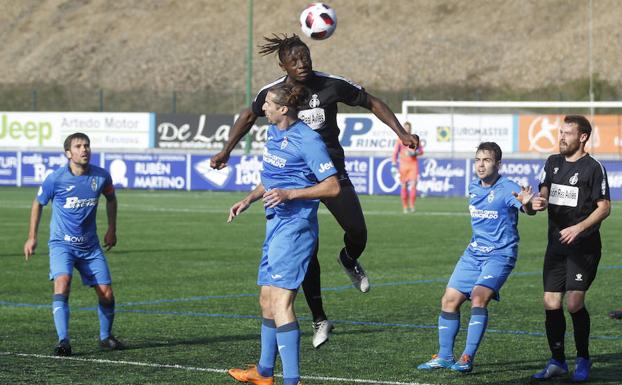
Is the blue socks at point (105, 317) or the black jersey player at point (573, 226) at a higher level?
the black jersey player at point (573, 226)

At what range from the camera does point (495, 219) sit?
10.2 metres

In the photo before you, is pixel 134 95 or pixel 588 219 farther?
pixel 134 95

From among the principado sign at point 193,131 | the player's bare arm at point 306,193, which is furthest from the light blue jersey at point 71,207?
the principado sign at point 193,131

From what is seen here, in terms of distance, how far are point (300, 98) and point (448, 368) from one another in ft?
9.43

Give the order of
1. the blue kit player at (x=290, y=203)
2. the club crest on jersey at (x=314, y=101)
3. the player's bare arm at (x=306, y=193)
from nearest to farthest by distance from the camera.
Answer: the player's bare arm at (x=306, y=193) < the blue kit player at (x=290, y=203) < the club crest on jersey at (x=314, y=101)

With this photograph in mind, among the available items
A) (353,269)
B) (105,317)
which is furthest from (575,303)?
(105,317)

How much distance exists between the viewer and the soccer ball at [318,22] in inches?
458

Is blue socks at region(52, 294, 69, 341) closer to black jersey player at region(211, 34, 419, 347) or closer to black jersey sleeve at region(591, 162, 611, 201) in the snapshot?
black jersey player at region(211, 34, 419, 347)

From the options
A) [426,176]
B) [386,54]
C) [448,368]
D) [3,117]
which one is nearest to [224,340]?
[448,368]

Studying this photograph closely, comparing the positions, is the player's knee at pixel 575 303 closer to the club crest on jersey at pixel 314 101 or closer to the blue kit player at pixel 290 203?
the blue kit player at pixel 290 203

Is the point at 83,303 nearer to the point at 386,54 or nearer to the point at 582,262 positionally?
the point at 582,262

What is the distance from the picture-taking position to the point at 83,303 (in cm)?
1480

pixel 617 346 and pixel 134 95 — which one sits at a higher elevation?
pixel 134 95

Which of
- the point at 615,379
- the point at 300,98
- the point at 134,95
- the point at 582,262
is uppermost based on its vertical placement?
the point at 134,95
